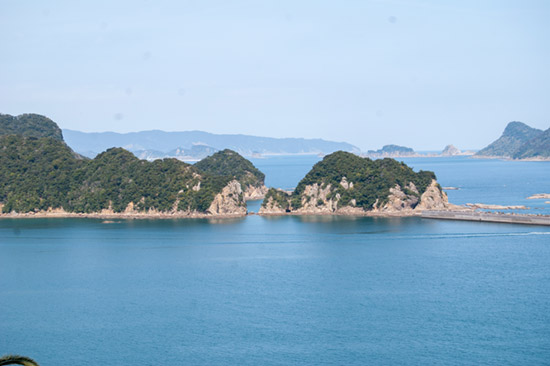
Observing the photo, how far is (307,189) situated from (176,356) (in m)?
85.9

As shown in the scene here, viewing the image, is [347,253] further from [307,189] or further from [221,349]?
[307,189]

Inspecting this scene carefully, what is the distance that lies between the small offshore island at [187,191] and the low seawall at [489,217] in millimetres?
1093

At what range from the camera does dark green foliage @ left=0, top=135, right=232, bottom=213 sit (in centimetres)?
12475

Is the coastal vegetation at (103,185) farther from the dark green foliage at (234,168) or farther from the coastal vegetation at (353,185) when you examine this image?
the dark green foliage at (234,168)

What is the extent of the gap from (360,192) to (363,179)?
3026 mm

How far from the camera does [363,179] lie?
412ft

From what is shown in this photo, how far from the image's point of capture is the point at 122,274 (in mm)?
70625

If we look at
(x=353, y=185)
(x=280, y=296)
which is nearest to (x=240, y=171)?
(x=353, y=185)

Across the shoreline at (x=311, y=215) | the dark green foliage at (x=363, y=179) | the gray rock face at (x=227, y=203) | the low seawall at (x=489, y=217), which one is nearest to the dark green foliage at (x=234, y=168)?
the dark green foliage at (x=363, y=179)

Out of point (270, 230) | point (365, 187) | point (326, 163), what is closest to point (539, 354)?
point (270, 230)

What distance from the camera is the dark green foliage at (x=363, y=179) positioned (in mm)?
122688

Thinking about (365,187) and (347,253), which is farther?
(365,187)

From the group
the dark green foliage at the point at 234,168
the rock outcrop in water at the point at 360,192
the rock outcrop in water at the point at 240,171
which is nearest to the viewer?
the rock outcrop in water at the point at 360,192

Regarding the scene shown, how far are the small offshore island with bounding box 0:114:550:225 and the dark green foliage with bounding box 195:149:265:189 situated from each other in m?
36.0
